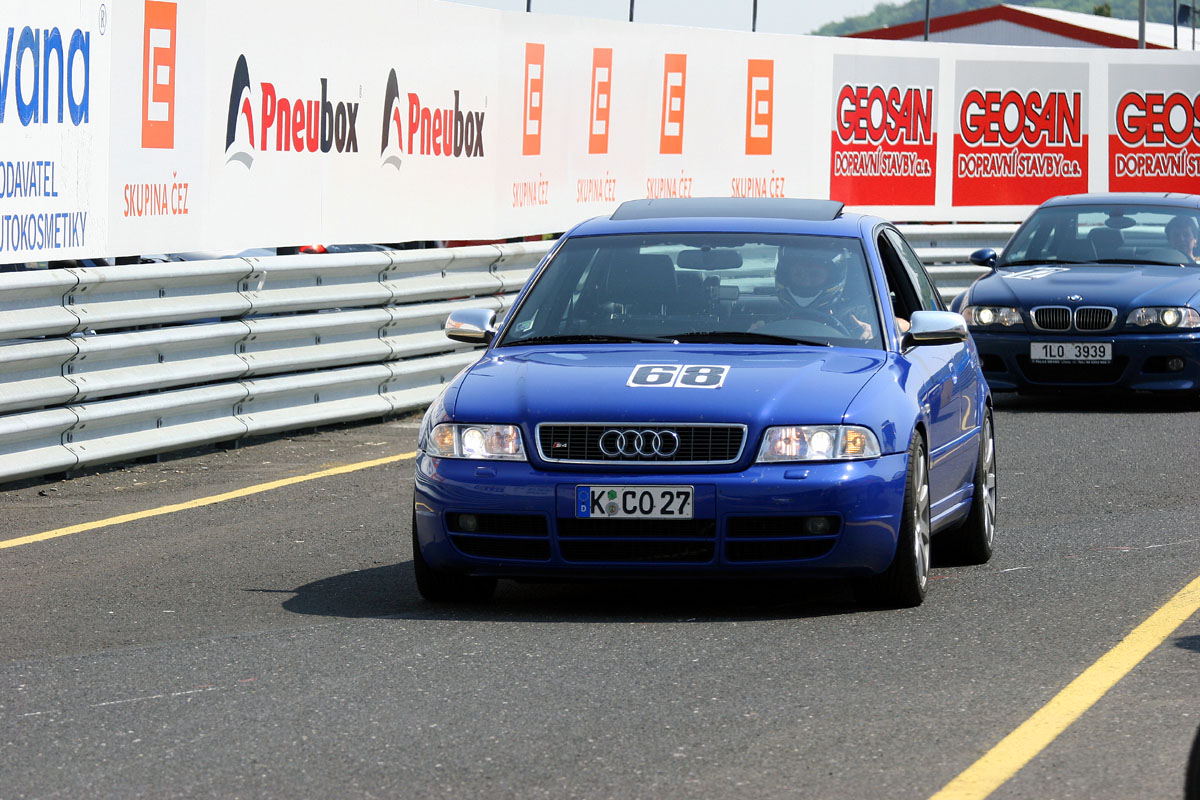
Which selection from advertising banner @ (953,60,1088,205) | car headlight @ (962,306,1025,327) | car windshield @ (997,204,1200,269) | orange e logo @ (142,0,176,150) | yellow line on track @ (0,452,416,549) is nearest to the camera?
yellow line on track @ (0,452,416,549)

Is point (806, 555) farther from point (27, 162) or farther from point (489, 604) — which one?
point (27, 162)

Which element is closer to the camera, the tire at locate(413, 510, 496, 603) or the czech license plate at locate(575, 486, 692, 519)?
the czech license plate at locate(575, 486, 692, 519)

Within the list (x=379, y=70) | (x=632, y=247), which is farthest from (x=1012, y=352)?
(x=632, y=247)

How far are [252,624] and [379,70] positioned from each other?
7.32 metres

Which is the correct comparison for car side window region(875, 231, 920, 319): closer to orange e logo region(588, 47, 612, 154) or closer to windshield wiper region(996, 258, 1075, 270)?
windshield wiper region(996, 258, 1075, 270)

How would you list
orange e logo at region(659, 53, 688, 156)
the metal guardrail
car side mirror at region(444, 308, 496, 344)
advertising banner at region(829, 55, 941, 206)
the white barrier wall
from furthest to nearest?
advertising banner at region(829, 55, 941, 206) < orange e logo at region(659, 53, 688, 156) < the white barrier wall < the metal guardrail < car side mirror at region(444, 308, 496, 344)

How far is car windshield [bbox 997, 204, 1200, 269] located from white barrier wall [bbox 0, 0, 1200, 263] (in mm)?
3481

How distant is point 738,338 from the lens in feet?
25.3

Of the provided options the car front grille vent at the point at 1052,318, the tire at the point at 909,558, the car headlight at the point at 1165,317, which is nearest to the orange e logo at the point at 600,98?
the car front grille vent at the point at 1052,318

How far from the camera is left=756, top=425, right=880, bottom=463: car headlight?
684 centimetres

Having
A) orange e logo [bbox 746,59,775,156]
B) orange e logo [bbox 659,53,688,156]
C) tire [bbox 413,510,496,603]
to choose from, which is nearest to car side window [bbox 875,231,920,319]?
tire [bbox 413,510,496,603]

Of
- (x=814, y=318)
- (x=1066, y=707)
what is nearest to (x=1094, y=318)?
(x=814, y=318)

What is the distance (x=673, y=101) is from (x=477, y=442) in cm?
1179

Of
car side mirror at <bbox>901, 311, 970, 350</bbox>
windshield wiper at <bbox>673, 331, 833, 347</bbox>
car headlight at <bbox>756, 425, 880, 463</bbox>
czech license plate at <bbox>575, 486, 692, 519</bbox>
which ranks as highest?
car side mirror at <bbox>901, 311, 970, 350</bbox>
